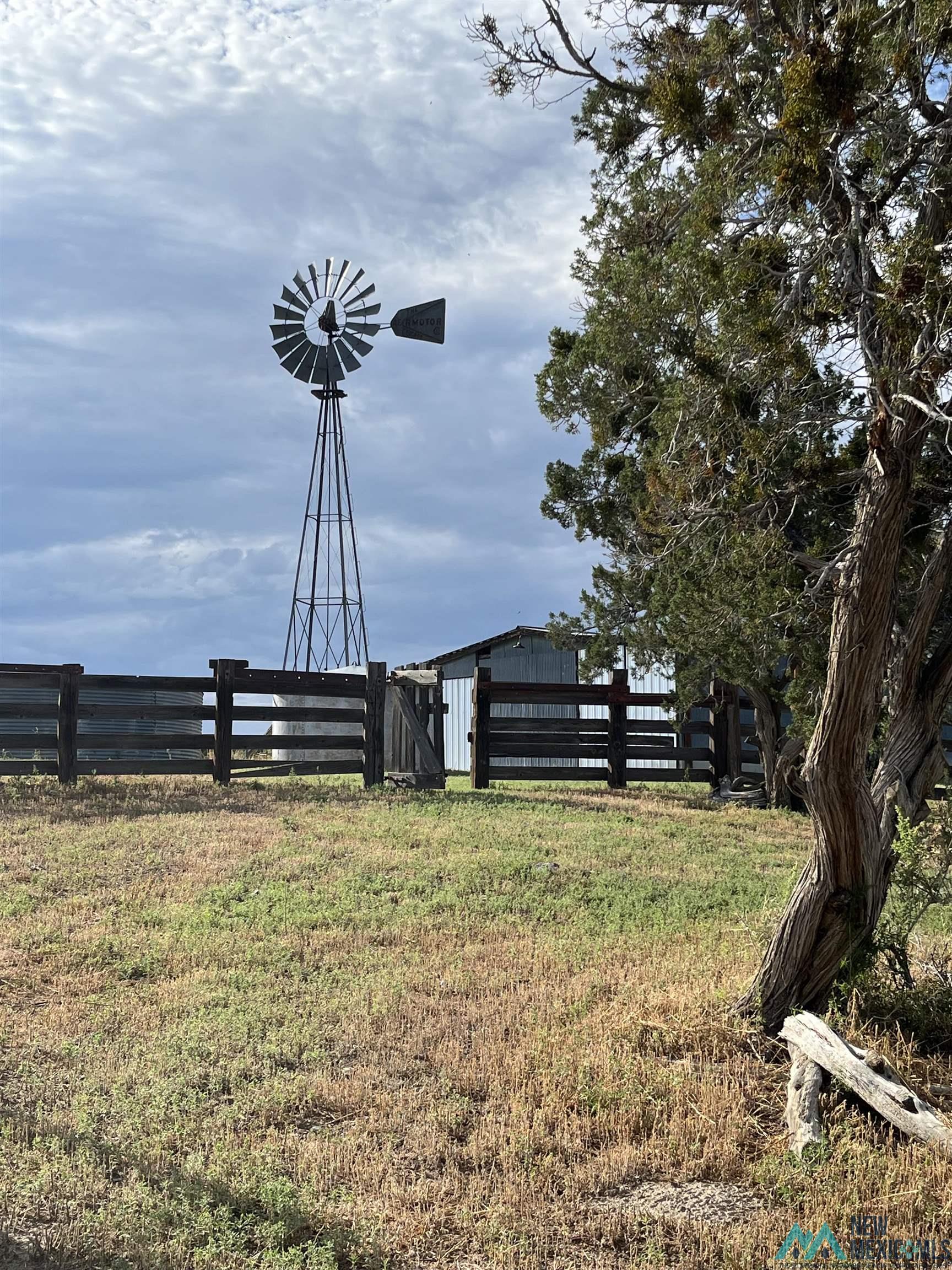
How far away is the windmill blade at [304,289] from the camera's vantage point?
28.5 m

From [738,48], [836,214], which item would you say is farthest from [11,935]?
[738,48]

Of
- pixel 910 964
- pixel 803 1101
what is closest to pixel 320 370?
pixel 910 964

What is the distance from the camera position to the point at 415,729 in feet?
58.6

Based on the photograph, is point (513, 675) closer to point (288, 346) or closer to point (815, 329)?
point (288, 346)

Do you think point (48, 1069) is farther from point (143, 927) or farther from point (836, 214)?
point (836, 214)

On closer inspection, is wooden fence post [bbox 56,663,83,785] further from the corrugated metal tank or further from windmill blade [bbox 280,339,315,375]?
windmill blade [bbox 280,339,315,375]

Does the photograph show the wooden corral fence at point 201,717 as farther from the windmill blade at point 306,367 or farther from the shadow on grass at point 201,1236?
the windmill blade at point 306,367

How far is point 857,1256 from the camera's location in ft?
13.6

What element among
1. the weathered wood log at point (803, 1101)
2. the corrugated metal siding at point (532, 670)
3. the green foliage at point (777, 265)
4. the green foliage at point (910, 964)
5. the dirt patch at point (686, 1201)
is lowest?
the dirt patch at point (686, 1201)

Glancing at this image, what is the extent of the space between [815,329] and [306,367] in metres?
22.7

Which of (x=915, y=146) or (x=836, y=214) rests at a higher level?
(x=915, y=146)

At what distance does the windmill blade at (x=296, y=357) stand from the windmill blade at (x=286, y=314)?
2.27 feet

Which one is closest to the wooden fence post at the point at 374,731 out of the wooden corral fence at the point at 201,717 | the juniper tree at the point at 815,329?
the wooden corral fence at the point at 201,717

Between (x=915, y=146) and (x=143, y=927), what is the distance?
809cm
